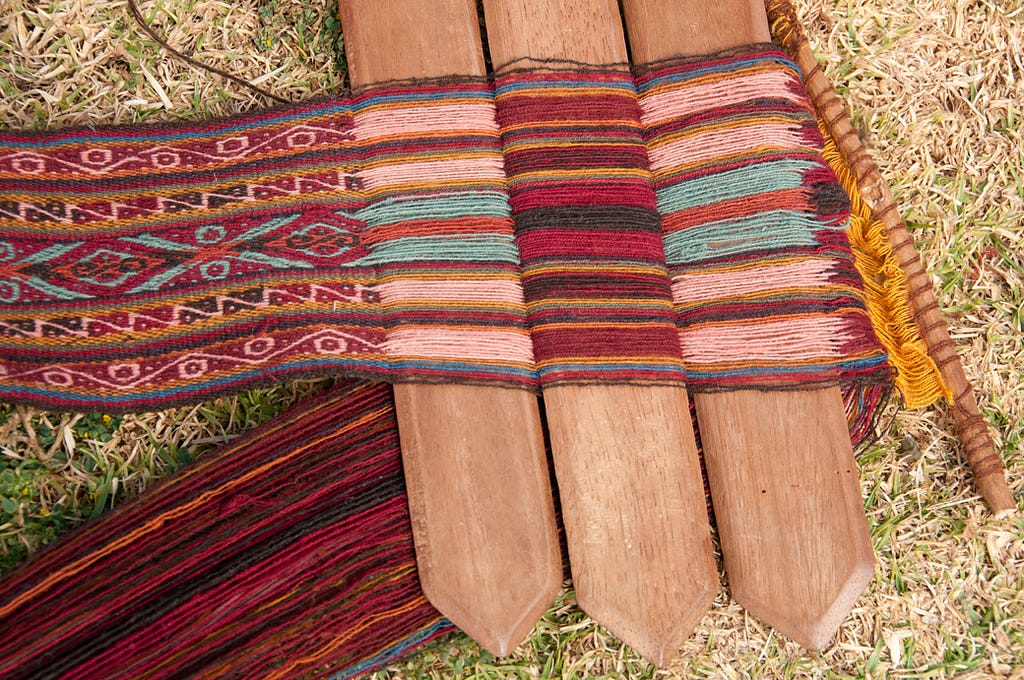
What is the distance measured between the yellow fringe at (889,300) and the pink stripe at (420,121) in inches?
27.5

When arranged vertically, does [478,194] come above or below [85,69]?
below

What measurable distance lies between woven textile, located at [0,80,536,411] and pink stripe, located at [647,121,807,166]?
0.34 m

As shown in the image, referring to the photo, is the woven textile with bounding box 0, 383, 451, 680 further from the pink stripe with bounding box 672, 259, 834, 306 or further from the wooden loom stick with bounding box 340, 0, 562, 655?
the pink stripe with bounding box 672, 259, 834, 306

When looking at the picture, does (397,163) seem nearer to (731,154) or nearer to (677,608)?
(731,154)

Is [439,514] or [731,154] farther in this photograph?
[731,154]

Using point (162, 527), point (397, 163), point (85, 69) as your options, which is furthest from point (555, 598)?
point (85, 69)

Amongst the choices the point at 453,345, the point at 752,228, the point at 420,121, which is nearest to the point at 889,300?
the point at 752,228

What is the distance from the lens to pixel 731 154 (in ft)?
5.25

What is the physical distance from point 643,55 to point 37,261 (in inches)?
45.5

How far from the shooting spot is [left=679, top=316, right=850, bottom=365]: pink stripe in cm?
152

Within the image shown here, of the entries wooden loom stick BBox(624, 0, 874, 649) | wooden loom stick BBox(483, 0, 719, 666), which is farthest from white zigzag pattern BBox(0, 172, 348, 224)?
wooden loom stick BBox(624, 0, 874, 649)

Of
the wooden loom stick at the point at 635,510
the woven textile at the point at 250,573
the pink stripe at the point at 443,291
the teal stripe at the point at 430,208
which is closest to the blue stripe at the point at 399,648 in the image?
the woven textile at the point at 250,573

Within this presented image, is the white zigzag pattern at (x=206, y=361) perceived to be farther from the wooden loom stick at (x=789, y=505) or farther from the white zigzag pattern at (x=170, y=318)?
the wooden loom stick at (x=789, y=505)

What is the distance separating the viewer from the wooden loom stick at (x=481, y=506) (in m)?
1.46
